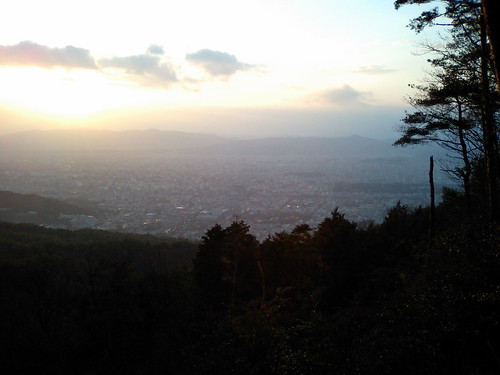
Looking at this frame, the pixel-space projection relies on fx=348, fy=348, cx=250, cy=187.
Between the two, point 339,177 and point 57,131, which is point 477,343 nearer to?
point 339,177

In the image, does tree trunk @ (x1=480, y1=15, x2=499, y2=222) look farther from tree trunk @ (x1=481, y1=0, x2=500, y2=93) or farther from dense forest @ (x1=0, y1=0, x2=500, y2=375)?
tree trunk @ (x1=481, y1=0, x2=500, y2=93)

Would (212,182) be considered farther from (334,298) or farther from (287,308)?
(334,298)

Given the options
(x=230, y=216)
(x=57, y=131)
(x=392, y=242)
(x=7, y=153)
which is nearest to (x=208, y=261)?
(x=392, y=242)

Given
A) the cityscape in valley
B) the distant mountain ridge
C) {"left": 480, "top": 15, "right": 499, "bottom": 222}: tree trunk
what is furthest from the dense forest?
the distant mountain ridge

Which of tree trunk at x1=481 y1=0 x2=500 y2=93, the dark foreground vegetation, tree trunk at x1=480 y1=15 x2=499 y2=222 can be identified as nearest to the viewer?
tree trunk at x1=481 y1=0 x2=500 y2=93

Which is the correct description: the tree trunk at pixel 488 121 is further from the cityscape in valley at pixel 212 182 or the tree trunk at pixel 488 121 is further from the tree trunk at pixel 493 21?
the cityscape in valley at pixel 212 182
